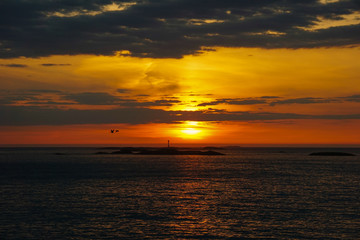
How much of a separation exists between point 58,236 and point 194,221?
42.8 feet

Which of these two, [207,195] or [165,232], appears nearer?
[165,232]

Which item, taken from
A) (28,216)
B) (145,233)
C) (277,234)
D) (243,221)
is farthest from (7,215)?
(277,234)

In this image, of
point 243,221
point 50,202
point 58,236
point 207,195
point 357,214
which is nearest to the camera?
point 58,236

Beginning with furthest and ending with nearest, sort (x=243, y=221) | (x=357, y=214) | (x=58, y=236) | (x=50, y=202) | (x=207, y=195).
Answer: (x=207, y=195) → (x=50, y=202) → (x=357, y=214) → (x=243, y=221) → (x=58, y=236)

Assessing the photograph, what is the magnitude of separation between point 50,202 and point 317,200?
110 feet

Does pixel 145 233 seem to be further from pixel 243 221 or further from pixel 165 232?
pixel 243 221

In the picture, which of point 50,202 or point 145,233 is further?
point 50,202

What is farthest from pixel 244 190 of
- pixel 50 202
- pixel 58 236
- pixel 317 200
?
pixel 58 236

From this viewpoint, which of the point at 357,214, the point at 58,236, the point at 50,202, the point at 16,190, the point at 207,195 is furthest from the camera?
the point at 16,190

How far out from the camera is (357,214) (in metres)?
45.1

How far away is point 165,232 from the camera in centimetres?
3750

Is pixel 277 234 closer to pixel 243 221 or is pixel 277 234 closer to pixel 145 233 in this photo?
pixel 243 221

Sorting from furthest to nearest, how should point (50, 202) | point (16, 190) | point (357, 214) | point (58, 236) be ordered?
point (16, 190)
point (50, 202)
point (357, 214)
point (58, 236)

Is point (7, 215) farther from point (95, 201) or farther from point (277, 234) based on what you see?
point (277, 234)
